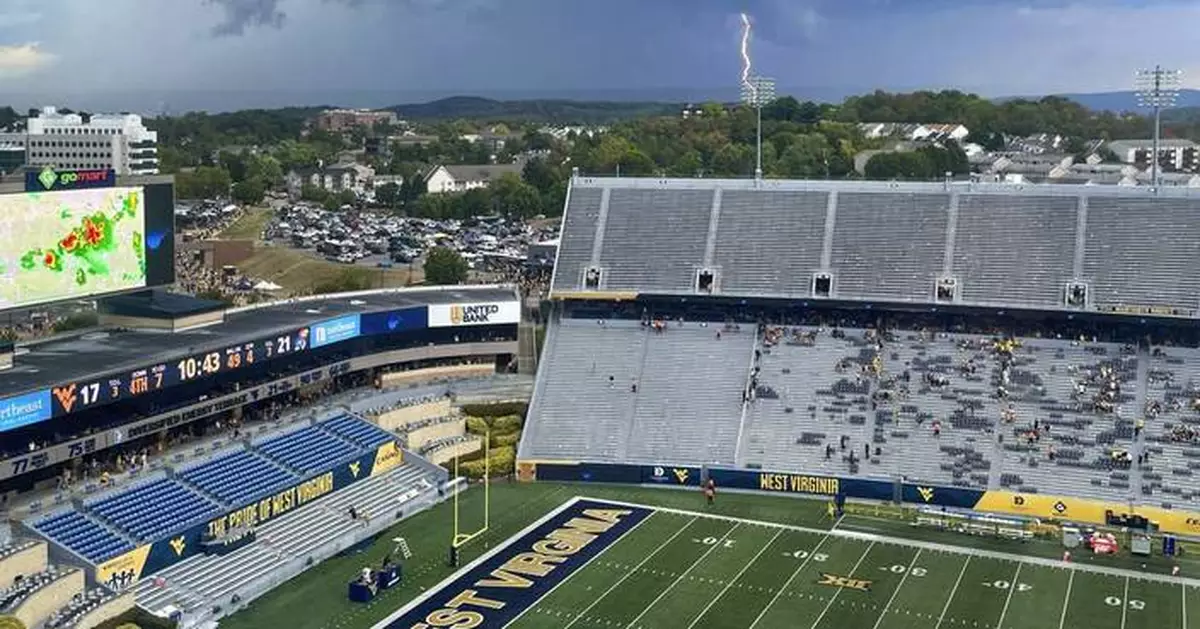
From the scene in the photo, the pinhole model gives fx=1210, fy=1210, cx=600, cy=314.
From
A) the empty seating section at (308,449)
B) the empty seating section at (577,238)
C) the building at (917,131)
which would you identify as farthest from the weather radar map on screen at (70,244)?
the building at (917,131)

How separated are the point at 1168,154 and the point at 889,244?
8217cm

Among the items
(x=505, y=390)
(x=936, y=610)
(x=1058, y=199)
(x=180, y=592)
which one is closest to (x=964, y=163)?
(x=1058, y=199)

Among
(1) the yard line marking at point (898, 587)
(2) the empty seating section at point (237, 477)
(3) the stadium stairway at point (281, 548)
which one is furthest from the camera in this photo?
(2) the empty seating section at point (237, 477)

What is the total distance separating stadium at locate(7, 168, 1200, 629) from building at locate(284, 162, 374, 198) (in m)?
99.6

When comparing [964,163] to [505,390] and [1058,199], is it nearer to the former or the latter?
[1058,199]

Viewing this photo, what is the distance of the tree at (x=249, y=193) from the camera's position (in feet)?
416

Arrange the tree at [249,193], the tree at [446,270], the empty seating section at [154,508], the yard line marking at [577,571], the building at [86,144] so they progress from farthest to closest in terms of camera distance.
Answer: the building at [86,144]
the tree at [249,193]
the tree at [446,270]
the empty seating section at [154,508]
the yard line marking at [577,571]

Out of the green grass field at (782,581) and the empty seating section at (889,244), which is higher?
the empty seating section at (889,244)

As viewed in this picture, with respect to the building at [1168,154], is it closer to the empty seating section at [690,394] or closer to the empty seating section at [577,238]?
the empty seating section at [577,238]

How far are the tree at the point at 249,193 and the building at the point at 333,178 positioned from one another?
55.1 feet

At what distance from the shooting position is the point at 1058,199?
50.6 metres

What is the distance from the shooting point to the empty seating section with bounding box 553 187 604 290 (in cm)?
5259

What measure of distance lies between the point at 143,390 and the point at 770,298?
82.2 ft

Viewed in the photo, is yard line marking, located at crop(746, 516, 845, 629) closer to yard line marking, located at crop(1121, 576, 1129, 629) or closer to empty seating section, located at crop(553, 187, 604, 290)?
yard line marking, located at crop(1121, 576, 1129, 629)
